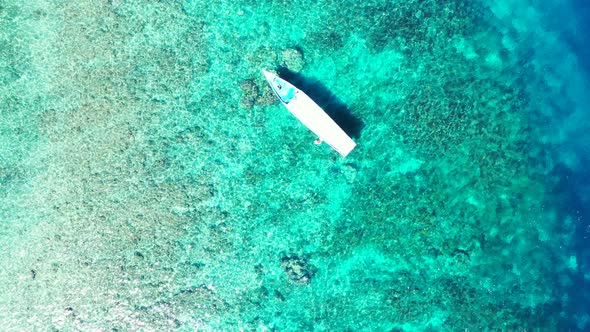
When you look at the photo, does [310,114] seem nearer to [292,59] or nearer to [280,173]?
[292,59]

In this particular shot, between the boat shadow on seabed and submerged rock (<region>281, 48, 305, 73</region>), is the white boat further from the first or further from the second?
submerged rock (<region>281, 48, 305, 73</region>)

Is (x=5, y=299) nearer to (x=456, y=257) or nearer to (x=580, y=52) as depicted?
(x=456, y=257)

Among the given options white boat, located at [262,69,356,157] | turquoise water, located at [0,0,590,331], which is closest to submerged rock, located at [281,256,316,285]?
turquoise water, located at [0,0,590,331]

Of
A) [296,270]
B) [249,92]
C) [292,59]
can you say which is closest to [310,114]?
[292,59]

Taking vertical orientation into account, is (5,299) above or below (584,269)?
below

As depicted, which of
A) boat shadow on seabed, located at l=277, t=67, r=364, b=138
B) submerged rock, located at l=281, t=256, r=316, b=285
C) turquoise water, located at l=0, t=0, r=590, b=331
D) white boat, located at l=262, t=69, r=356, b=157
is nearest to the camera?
white boat, located at l=262, t=69, r=356, b=157

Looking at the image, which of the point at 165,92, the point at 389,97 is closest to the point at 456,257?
the point at 389,97

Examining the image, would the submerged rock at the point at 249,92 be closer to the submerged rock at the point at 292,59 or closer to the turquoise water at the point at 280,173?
the turquoise water at the point at 280,173
